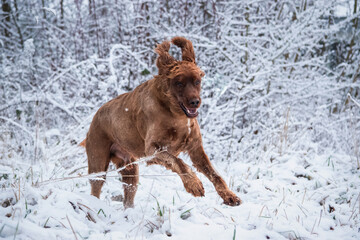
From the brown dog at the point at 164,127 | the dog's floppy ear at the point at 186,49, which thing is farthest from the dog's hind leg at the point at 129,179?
the dog's floppy ear at the point at 186,49

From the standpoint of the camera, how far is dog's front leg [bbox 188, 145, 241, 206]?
2.33 m

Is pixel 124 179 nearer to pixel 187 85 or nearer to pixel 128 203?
pixel 128 203

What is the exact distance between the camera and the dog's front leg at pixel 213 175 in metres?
2.33

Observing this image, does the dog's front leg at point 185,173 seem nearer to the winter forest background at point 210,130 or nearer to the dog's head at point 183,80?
the winter forest background at point 210,130

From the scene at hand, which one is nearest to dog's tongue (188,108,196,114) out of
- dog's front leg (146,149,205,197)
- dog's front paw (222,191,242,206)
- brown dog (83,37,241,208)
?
brown dog (83,37,241,208)

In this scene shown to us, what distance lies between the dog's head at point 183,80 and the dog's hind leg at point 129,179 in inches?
32.7

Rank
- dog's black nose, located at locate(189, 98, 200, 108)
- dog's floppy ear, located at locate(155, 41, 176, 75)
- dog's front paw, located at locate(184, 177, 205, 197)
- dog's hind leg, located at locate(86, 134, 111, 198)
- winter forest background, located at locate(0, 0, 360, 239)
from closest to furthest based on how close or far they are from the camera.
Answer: winter forest background, located at locate(0, 0, 360, 239) → dog's front paw, located at locate(184, 177, 205, 197) → dog's black nose, located at locate(189, 98, 200, 108) → dog's floppy ear, located at locate(155, 41, 176, 75) → dog's hind leg, located at locate(86, 134, 111, 198)

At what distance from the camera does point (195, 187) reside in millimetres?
2227

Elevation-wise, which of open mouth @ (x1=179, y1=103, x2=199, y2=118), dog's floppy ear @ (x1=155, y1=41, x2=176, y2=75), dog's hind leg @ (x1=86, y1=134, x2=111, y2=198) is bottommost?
dog's hind leg @ (x1=86, y1=134, x2=111, y2=198)

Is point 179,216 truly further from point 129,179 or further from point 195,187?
point 129,179

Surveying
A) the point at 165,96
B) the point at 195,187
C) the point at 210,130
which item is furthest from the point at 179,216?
the point at 210,130

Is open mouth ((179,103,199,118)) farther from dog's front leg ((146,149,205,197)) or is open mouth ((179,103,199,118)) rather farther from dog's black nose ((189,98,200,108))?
dog's front leg ((146,149,205,197))

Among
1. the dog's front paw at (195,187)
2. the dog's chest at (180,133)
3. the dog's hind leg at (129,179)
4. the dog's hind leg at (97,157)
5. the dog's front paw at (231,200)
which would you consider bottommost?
the dog's hind leg at (129,179)

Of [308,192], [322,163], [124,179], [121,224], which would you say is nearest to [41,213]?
[121,224]
